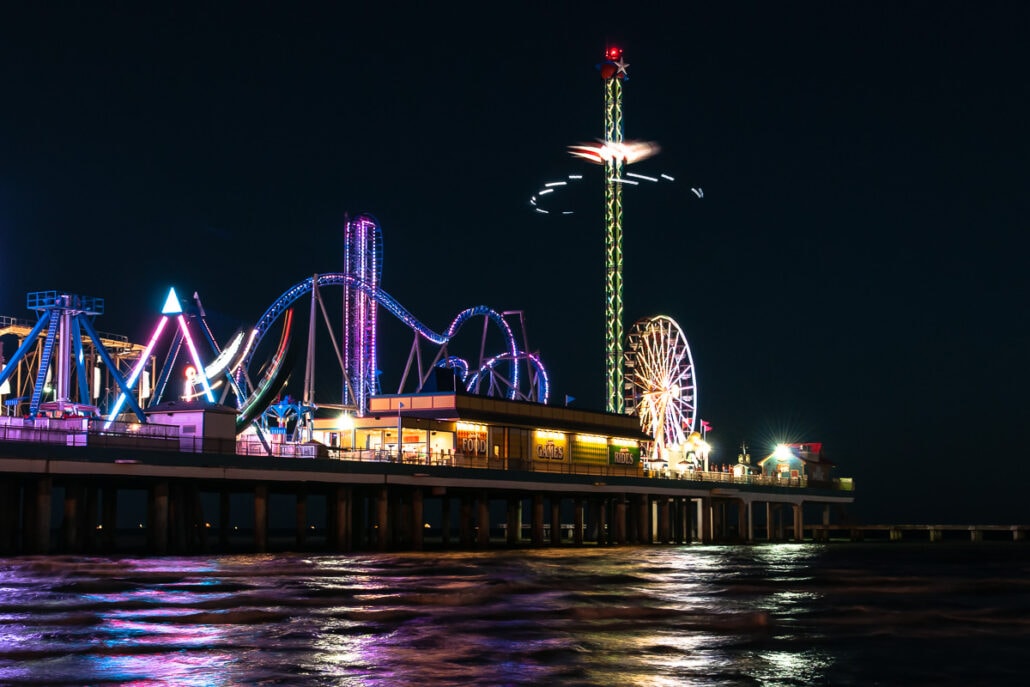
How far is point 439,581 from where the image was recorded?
133 feet

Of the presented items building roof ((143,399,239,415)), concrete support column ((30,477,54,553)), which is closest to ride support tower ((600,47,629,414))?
building roof ((143,399,239,415))

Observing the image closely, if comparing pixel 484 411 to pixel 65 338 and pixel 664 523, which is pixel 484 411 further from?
pixel 65 338

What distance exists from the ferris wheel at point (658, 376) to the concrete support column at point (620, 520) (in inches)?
616

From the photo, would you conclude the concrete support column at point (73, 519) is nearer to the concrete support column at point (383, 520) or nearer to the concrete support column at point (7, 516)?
the concrete support column at point (7, 516)

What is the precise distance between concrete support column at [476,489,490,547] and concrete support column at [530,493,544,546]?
3.47 meters

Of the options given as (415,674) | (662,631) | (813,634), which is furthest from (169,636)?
(813,634)

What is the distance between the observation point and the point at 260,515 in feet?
193

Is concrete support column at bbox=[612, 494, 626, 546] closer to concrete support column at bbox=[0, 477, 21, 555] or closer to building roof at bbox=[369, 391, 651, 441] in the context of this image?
building roof at bbox=[369, 391, 651, 441]

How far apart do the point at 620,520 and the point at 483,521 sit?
15.0m

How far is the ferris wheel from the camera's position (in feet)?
338

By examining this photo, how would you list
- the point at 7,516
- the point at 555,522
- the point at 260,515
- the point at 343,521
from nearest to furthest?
the point at 7,516
the point at 260,515
the point at 343,521
the point at 555,522

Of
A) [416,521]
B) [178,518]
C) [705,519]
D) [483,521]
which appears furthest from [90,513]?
[705,519]

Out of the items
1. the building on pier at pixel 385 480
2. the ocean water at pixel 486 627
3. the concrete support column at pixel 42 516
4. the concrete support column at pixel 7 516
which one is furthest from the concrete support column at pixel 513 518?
the concrete support column at pixel 42 516

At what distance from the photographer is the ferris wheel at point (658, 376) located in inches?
4053
